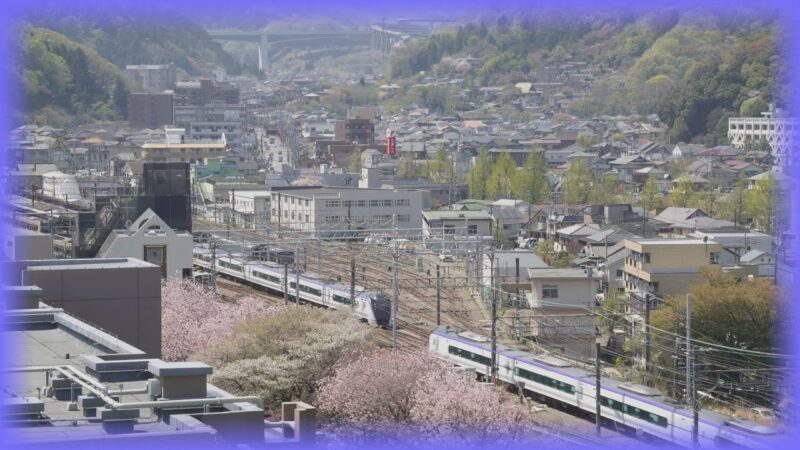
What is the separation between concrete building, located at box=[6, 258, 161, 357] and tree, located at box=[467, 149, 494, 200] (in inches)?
543

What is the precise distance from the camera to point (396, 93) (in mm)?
39875

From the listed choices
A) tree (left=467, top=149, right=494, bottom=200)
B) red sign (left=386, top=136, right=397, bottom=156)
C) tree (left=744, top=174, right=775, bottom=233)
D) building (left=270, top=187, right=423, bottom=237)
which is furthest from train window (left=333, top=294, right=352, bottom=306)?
red sign (left=386, top=136, right=397, bottom=156)

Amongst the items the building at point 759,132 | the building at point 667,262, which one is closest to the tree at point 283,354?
the building at point 667,262

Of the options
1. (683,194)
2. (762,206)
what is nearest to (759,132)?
(683,194)

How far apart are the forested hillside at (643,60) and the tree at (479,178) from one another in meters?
3.89

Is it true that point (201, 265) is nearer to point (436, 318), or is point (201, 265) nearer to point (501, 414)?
point (436, 318)

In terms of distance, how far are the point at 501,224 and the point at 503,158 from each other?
5.26 metres

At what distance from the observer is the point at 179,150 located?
23.1m

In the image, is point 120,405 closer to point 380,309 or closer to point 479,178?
point 380,309

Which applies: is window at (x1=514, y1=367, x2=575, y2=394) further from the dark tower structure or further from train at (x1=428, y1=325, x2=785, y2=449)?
the dark tower structure

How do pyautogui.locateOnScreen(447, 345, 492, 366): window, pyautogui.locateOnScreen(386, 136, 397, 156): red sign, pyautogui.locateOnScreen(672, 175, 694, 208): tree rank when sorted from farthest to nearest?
pyautogui.locateOnScreen(386, 136, 397, 156): red sign → pyautogui.locateOnScreen(672, 175, 694, 208): tree → pyautogui.locateOnScreen(447, 345, 492, 366): window

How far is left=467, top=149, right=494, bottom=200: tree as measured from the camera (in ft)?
60.9

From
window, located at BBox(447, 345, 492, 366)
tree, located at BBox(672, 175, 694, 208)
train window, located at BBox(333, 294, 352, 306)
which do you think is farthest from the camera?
tree, located at BBox(672, 175, 694, 208)

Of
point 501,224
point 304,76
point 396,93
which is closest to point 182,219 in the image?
point 501,224
